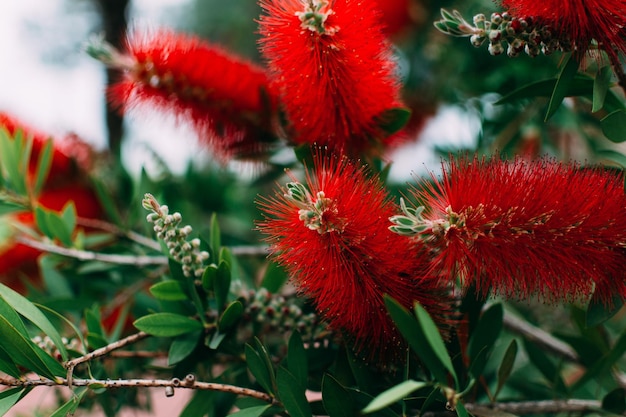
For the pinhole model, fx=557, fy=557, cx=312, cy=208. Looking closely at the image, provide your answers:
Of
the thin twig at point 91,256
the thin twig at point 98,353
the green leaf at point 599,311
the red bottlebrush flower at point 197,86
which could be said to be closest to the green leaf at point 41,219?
the thin twig at point 91,256

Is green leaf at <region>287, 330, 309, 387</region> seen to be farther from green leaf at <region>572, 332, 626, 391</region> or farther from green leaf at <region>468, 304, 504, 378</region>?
green leaf at <region>572, 332, 626, 391</region>

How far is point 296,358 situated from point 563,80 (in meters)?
0.31

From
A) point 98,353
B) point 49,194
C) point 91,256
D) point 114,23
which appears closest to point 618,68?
point 98,353

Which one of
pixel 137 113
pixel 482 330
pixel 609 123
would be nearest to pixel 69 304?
pixel 137 113

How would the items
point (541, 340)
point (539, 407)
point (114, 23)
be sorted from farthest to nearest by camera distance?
point (114, 23), point (541, 340), point (539, 407)

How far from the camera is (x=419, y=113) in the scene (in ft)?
3.18

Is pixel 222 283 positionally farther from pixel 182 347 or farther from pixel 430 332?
pixel 430 332

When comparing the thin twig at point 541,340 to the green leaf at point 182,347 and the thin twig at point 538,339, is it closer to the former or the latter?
the thin twig at point 538,339

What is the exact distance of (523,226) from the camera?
38cm

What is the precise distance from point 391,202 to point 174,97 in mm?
328

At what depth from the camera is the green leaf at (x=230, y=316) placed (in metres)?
0.48

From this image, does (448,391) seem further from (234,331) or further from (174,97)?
(174,97)

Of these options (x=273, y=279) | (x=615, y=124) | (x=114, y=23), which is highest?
(x=114, y=23)

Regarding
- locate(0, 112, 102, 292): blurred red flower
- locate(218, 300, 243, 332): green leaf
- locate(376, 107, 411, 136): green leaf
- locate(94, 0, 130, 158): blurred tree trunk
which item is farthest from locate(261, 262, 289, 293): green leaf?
locate(94, 0, 130, 158): blurred tree trunk
